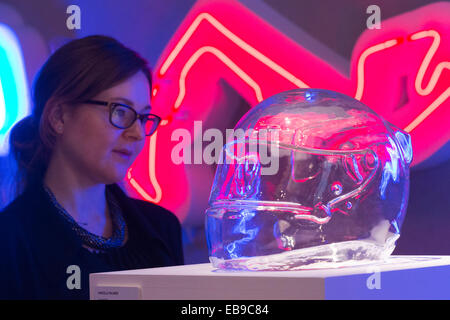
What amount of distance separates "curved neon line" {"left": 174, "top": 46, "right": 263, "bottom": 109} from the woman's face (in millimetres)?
326

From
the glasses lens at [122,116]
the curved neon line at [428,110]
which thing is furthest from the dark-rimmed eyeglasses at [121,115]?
the curved neon line at [428,110]

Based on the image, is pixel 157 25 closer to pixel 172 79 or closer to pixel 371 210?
pixel 172 79

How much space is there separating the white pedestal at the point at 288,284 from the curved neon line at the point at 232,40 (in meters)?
1.53

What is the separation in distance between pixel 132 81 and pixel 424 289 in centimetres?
169

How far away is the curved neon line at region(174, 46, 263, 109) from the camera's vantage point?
9.53ft

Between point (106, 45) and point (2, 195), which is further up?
point (106, 45)

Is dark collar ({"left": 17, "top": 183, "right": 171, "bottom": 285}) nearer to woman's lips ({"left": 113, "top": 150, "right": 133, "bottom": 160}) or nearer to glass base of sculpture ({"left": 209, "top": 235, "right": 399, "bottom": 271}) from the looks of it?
woman's lips ({"left": 113, "top": 150, "right": 133, "bottom": 160})

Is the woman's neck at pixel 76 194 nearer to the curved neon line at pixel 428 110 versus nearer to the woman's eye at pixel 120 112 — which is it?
the woman's eye at pixel 120 112

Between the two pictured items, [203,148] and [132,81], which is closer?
[132,81]

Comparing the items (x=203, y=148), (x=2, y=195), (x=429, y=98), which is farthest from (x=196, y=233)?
(x=429, y=98)

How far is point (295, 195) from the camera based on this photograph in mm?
1349

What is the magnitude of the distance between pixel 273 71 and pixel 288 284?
1823mm

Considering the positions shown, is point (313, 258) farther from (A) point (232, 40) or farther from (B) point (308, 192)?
(A) point (232, 40)
